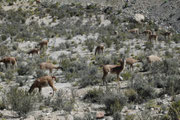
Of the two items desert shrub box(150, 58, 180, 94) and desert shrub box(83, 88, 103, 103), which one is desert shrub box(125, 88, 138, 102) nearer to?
desert shrub box(83, 88, 103, 103)

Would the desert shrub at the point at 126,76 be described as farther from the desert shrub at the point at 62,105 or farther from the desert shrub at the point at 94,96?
the desert shrub at the point at 62,105

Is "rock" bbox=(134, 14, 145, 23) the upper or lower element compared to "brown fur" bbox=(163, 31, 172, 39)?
upper

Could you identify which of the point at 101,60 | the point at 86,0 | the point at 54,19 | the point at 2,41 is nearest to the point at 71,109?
the point at 101,60

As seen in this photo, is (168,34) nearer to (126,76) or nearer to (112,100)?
(126,76)

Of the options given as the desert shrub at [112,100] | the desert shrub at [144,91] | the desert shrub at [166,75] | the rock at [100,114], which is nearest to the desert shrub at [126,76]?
the desert shrub at [166,75]

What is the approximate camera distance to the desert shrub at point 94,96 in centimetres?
803

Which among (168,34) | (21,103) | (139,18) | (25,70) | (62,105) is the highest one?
(139,18)

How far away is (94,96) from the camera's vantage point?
8336 mm

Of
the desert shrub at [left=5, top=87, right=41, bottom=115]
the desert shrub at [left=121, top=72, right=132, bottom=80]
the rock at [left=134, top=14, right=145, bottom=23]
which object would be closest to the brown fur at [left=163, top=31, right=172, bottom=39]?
the rock at [left=134, top=14, right=145, bottom=23]

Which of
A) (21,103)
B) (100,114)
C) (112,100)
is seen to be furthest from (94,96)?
(21,103)

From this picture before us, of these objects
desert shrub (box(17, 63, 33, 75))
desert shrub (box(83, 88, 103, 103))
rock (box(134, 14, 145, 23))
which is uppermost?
rock (box(134, 14, 145, 23))

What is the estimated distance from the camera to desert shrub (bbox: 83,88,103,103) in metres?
8.03

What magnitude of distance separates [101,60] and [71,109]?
8008mm

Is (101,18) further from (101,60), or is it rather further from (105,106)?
(105,106)
